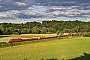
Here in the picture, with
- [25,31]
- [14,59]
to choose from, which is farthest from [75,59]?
[25,31]

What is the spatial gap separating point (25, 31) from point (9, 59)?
119 meters

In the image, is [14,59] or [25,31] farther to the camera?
[25,31]

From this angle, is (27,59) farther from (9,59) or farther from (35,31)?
(35,31)

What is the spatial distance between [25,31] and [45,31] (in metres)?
16.0

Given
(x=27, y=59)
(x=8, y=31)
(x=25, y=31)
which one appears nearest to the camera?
(x=27, y=59)

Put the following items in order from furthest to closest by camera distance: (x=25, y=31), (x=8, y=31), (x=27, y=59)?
(x=25, y=31)
(x=8, y=31)
(x=27, y=59)

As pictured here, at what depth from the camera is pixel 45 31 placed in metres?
154

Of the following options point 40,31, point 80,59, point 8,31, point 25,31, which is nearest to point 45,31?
point 40,31

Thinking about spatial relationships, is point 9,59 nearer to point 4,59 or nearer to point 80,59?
point 4,59

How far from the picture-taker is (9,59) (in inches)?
1048

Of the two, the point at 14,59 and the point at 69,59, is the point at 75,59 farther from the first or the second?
the point at 14,59

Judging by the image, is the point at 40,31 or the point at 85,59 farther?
the point at 40,31

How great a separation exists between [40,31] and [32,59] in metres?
128

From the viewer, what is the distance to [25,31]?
14525 cm
